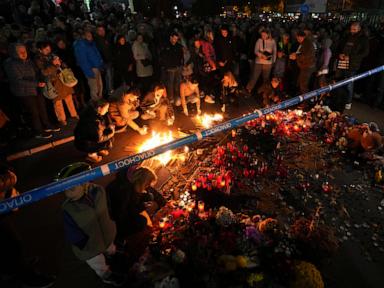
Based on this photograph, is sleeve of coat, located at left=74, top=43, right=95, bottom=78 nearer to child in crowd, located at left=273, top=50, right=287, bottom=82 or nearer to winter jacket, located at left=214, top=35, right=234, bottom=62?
winter jacket, located at left=214, top=35, right=234, bottom=62

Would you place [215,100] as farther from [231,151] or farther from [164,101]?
[231,151]

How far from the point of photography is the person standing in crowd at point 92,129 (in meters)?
5.89

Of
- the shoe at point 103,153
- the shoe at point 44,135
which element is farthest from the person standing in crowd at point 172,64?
the shoe at point 44,135

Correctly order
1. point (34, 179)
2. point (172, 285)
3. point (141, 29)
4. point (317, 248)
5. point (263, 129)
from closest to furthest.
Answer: point (172, 285)
point (317, 248)
point (34, 179)
point (263, 129)
point (141, 29)

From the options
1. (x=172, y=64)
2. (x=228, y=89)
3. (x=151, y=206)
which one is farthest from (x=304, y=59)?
(x=151, y=206)

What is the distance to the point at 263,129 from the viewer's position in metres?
7.16

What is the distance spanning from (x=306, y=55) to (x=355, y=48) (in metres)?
1.28

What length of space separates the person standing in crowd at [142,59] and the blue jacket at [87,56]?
1.06 meters

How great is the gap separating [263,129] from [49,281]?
5462 millimetres

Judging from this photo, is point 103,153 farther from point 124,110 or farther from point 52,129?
point 52,129

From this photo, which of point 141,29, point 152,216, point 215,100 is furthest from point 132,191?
point 141,29

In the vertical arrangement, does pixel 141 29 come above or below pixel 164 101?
Result: above

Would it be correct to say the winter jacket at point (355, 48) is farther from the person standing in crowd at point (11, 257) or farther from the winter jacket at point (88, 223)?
the person standing in crowd at point (11, 257)

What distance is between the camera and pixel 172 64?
8672mm
